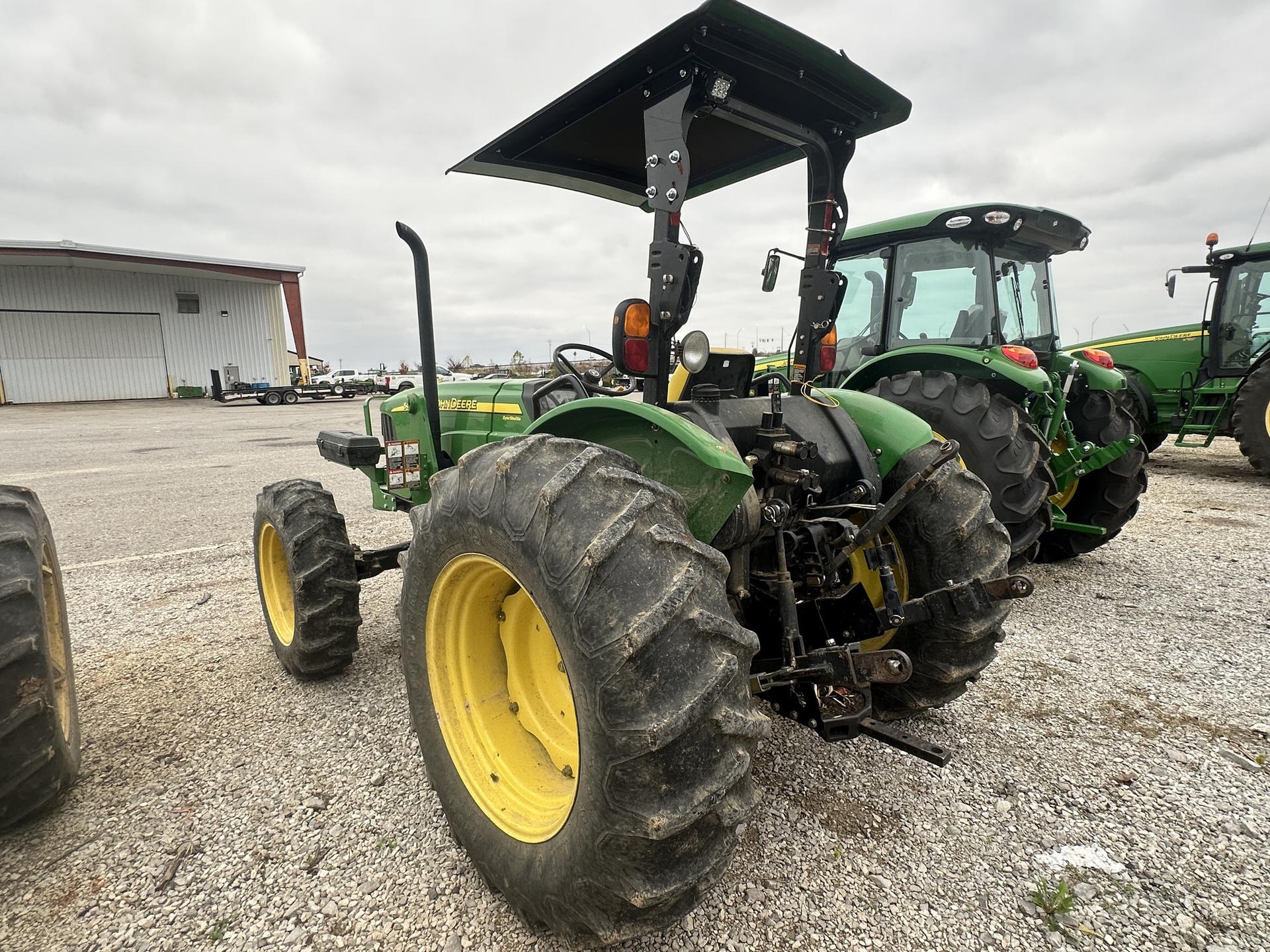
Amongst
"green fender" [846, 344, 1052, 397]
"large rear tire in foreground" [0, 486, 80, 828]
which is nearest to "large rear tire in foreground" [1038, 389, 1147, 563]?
"green fender" [846, 344, 1052, 397]

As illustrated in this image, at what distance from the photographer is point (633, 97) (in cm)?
214

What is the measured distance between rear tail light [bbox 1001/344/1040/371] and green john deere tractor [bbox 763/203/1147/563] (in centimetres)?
1

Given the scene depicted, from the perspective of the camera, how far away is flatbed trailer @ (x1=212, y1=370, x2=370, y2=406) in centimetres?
2623

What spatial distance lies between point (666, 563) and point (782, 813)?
1.20 meters

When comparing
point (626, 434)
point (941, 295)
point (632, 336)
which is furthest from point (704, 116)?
point (941, 295)

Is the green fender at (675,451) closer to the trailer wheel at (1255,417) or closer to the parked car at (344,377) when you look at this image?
the trailer wheel at (1255,417)

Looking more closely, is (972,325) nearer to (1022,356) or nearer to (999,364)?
(1022,356)

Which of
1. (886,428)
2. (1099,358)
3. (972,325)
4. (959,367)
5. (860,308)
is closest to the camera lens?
(886,428)

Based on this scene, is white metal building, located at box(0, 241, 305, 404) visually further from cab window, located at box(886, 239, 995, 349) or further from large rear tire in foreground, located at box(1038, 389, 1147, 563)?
large rear tire in foreground, located at box(1038, 389, 1147, 563)

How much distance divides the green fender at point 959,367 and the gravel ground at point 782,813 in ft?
4.66

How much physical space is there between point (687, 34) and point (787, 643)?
64.7 inches

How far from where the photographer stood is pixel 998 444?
11.7ft

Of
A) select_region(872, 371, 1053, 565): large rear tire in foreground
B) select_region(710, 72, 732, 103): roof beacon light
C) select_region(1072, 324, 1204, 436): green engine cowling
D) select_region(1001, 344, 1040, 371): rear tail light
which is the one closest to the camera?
select_region(710, 72, 732, 103): roof beacon light

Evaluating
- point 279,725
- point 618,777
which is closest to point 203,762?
point 279,725
